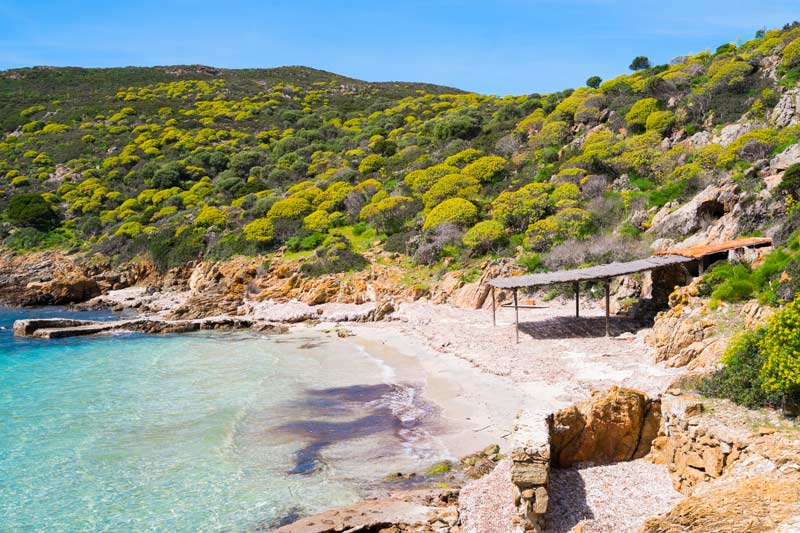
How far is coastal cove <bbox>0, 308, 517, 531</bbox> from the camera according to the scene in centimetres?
1038

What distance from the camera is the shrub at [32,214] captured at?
2028 inches

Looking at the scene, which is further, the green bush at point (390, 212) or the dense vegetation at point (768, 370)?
the green bush at point (390, 212)

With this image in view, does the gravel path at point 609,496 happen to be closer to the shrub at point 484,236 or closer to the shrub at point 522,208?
the shrub at point 484,236

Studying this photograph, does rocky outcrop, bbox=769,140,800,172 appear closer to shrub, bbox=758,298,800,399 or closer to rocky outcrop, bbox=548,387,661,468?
shrub, bbox=758,298,800,399

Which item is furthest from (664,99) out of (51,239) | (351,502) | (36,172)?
(36,172)

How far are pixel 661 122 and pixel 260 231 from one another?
95.7 feet

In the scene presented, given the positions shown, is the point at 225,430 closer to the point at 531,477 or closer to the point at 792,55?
the point at 531,477

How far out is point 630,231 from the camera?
27266 millimetres

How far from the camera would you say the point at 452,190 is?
3881 centimetres

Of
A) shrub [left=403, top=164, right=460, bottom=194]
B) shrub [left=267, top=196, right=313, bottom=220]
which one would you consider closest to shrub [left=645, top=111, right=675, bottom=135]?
shrub [left=403, top=164, right=460, bottom=194]

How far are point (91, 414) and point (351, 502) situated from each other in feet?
34.9

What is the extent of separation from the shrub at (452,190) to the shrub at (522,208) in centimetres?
451

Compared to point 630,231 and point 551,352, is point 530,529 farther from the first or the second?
point 630,231

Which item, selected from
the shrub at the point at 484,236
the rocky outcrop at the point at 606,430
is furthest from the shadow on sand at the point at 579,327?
the rocky outcrop at the point at 606,430
